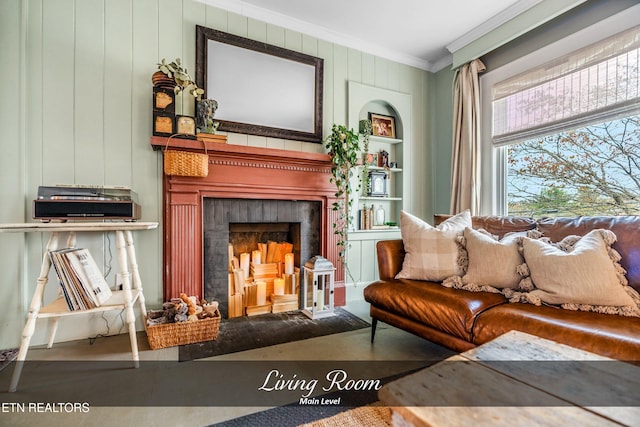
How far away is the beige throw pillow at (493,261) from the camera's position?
1768mm

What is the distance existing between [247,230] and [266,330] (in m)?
0.96

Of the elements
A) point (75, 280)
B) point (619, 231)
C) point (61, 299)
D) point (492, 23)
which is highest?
point (492, 23)

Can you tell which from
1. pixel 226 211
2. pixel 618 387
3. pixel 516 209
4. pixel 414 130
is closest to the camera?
pixel 618 387

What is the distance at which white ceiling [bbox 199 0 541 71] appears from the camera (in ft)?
8.44

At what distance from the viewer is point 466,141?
3100mm

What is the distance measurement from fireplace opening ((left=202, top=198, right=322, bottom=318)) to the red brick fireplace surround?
0.23ft

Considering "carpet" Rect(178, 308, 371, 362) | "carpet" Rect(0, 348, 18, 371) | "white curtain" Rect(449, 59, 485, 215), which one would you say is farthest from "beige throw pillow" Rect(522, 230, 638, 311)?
"carpet" Rect(0, 348, 18, 371)

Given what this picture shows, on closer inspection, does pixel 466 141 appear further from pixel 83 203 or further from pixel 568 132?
pixel 83 203

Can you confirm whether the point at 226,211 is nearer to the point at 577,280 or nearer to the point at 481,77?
the point at 577,280

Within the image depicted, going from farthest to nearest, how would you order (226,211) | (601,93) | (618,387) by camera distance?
(226,211)
(601,93)
(618,387)

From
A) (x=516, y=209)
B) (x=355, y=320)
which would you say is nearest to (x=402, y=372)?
(x=355, y=320)

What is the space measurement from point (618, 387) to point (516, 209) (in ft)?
8.10

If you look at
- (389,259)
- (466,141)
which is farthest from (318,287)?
(466,141)

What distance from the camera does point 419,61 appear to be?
3541 mm
